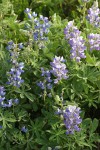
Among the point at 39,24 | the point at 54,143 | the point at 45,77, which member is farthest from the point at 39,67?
the point at 54,143

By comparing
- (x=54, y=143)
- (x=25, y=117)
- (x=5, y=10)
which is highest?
(x=5, y=10)

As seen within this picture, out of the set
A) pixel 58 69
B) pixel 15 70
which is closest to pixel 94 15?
pixel 58 69

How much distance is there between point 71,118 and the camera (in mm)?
2938

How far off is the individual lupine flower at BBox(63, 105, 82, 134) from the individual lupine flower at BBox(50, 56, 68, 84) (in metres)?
0.26

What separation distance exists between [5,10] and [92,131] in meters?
1.31

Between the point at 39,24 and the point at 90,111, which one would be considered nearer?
the point at 39,24

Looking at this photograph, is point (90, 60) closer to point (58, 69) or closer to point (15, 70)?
point (58, 69)

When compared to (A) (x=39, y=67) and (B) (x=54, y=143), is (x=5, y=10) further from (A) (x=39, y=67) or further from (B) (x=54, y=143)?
(B) (x=54, y=143)

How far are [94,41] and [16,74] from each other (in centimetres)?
71


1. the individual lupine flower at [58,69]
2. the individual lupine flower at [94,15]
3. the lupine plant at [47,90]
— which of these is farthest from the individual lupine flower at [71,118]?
the individual lupine flower at [94,15]

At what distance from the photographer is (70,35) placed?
10.6 feet

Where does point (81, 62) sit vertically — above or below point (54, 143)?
above

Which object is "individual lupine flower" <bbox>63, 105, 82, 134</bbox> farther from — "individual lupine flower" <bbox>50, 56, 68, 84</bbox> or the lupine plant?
"individual lupine flower" <bbox>50, 56, 68, 84</bbox>

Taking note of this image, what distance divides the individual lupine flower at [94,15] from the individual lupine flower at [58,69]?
614 mm
